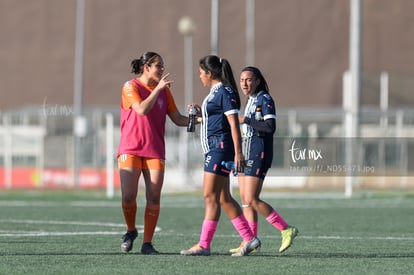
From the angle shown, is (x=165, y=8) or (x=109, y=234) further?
(x=165, y=8)

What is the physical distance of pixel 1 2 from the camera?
64875 millimetres

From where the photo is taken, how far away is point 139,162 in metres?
13.4

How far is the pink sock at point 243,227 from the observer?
13.1m

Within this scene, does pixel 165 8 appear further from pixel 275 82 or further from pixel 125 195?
pixel 125 195

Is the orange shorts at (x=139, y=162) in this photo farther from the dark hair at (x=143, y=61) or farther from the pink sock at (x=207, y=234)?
the dark hair at (x=143, y=61)

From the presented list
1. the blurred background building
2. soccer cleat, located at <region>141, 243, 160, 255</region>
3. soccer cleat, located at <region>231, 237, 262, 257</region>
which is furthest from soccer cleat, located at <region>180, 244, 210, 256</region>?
the blurred background building

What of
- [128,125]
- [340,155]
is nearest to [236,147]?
[128,125]

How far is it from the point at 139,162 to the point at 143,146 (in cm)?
19

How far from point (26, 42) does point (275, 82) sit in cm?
1398

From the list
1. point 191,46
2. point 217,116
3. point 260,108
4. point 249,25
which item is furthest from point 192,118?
point 249,25

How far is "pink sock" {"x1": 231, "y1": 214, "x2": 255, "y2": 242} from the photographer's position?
43.1 feet

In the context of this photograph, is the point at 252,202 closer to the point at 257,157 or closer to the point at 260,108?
the point at 257,157

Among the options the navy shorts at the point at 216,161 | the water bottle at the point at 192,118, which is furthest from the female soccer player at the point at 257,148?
the water bottle at the point at 192,118

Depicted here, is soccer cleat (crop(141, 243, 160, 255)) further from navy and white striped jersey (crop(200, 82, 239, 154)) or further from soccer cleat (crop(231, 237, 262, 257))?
navy and white striped jersey (crop(200, 82, 239, 154))
